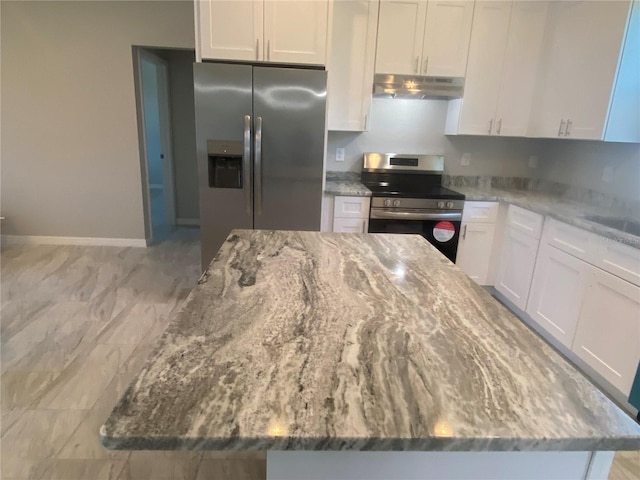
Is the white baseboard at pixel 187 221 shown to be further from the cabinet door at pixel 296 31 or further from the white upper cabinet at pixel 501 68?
the white upper cabinet at pixel 501 68

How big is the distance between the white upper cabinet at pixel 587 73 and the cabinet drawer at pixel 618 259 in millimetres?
829

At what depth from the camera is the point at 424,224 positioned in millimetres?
3225

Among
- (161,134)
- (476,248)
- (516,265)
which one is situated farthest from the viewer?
(161,134)

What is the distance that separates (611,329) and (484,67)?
84.9 inches

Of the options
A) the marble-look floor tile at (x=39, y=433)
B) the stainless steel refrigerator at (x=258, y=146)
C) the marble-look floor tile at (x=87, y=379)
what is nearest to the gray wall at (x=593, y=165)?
the stainless steel refrigerator at (x=258, y=146)

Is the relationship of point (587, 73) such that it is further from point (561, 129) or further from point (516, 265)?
point (516, 265)

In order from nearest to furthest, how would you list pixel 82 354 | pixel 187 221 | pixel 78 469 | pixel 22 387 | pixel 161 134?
1. pixel 78 469
2. pixel 22 387
3. pixel 82 354
4. pixel 161 134
5. pixel 187 221

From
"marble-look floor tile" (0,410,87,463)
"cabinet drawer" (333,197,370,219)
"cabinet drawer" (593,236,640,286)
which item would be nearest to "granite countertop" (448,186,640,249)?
"cabinet drawer" (593,236,640,286)

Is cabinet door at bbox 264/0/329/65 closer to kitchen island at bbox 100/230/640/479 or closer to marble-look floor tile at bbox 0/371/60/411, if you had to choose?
kitchen island at bbox 100/230/640/479

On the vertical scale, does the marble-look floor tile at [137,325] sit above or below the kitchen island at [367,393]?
below

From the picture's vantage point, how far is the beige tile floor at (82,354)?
1.69 m

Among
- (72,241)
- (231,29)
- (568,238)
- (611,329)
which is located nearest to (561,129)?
(568,238)

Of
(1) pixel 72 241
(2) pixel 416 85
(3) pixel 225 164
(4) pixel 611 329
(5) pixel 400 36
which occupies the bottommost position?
(1) pixel 72 241

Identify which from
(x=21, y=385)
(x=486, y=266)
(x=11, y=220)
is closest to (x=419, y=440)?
(x=21, y=385)
